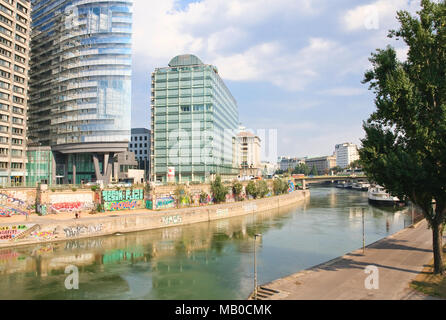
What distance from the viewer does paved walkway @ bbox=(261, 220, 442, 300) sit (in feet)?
71.8

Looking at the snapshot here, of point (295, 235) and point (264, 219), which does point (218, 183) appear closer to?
point (264, 219)

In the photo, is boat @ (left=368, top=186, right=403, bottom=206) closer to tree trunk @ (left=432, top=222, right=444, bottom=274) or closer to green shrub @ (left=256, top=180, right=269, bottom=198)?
green shrub @ (left=256, top=180, right=269, bottom=198)


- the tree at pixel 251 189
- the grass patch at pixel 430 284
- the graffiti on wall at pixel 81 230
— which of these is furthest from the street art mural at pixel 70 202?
the grass patch at pixel 430 284

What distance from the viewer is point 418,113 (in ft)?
85.6

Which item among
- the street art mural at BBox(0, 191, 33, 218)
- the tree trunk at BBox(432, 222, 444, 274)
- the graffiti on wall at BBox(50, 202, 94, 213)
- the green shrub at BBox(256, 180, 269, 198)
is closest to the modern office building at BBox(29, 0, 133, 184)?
the graffiti on wall at BBox(50, 202, 94, 213)

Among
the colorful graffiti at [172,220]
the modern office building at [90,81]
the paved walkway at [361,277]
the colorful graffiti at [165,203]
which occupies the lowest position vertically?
the colorful graffiti at [172,220]

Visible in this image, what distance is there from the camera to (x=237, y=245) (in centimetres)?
4738

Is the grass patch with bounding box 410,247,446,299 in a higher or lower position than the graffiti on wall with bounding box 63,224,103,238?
higher

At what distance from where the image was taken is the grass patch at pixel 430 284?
22062 mm

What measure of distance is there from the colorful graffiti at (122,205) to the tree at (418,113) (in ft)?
174

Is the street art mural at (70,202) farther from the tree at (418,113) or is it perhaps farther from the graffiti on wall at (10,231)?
the tree at (418,113)

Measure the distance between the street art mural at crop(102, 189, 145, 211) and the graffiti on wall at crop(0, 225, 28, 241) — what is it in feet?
62.7

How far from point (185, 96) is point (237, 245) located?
7101 centimetres
